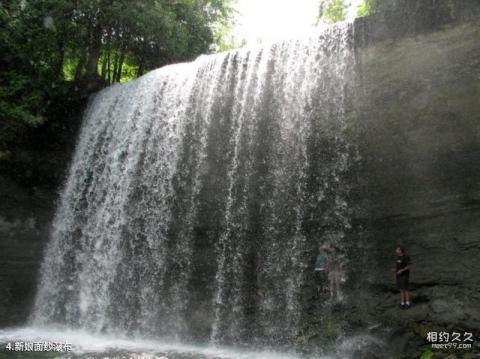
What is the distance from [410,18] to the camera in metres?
9.29

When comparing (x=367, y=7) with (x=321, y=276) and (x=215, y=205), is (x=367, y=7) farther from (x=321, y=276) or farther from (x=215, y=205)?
(x=321, y=276)

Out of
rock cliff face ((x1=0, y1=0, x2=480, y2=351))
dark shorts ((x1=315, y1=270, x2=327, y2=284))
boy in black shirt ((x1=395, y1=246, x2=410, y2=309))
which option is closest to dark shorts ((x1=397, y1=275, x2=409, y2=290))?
boy in black shirt ((x1=395, y1=246, x2=410, y2=309))

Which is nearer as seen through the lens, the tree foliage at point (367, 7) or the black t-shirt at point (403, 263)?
the black t-shirt at point (403, 263)

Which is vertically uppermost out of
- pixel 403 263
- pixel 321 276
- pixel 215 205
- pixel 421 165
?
pixel 421 165

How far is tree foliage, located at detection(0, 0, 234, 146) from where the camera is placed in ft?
42.7

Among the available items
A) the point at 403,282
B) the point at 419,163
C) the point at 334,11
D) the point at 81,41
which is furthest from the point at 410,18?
the point at 81,41

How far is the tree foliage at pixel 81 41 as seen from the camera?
13023 millimetres

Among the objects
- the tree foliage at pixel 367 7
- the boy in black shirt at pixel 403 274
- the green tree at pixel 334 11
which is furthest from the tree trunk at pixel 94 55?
the boy in black shirt at pixel 403 274

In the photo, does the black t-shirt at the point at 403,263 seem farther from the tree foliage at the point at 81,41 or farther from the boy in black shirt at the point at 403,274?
the tree foliage at the point at 81,41

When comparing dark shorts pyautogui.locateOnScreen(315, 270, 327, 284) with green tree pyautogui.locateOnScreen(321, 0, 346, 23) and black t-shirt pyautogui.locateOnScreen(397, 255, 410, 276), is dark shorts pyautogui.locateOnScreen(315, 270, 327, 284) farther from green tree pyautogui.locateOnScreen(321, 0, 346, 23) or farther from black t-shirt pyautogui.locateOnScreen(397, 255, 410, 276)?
green tree pyautogui.locateOnScreen(321, 0, 346, 23)

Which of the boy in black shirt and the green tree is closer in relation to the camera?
the boy in black shirt

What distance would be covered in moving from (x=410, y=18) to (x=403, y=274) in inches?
212

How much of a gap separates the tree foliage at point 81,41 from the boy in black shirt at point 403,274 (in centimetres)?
1013

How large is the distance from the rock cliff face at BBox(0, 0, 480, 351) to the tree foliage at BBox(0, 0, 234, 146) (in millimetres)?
8674
